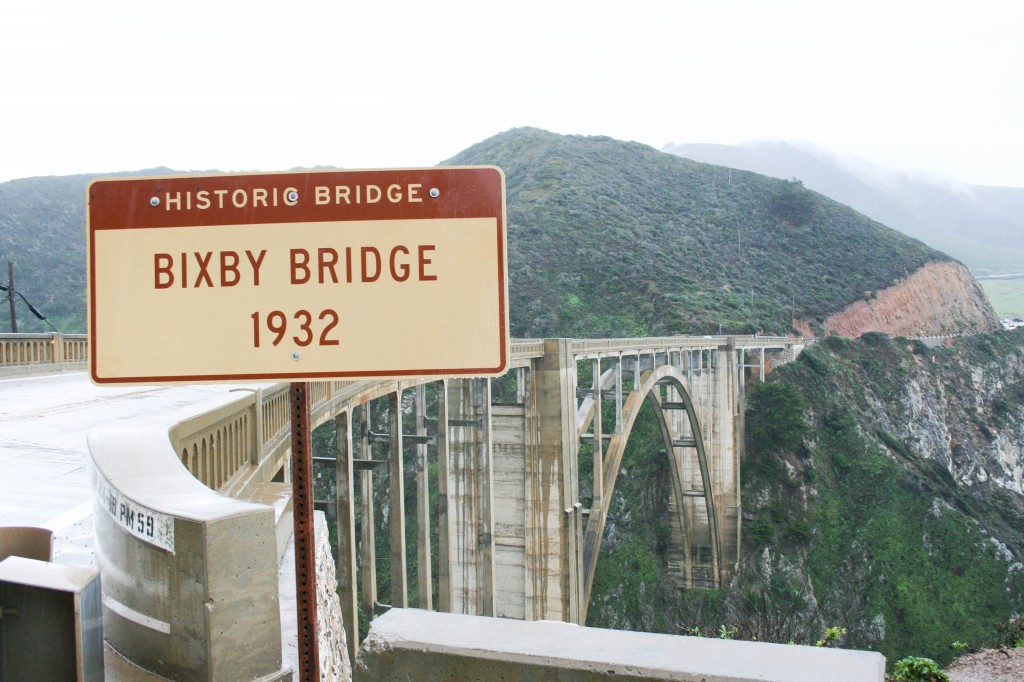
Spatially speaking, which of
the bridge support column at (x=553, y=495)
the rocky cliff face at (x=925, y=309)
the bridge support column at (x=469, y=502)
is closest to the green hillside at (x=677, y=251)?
the rocky cliff face at (x=925, y=309)

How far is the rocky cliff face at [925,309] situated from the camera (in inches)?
2420

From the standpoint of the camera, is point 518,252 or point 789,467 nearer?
point 789,467

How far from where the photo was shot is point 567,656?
2.17 metres

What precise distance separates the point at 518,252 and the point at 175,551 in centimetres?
6143

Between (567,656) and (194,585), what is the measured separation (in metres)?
1.15

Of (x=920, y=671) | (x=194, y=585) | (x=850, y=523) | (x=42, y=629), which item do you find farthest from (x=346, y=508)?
(x=850, y=523)

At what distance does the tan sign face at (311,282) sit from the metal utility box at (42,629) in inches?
23.9

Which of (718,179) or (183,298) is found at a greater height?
(718,179)

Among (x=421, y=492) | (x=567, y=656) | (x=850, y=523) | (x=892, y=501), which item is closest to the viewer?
(x=567, y=656)

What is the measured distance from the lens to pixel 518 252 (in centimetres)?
6341

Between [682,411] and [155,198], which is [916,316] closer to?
[682,411]

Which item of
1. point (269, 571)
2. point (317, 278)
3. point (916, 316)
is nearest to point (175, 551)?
point (269, 571)

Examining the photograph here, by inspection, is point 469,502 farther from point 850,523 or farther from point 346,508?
point 850,523

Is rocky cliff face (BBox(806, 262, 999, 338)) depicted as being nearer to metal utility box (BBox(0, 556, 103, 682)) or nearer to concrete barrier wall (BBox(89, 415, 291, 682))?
concrete barrier wall (BBox(89, 415, 291, 682))
